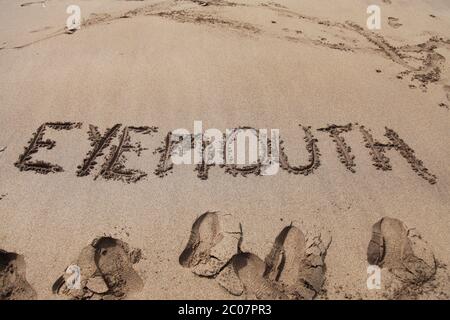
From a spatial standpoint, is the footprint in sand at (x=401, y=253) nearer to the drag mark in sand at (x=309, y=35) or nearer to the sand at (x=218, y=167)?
the sand at (x=218, y=167)

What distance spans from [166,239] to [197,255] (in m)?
0.32

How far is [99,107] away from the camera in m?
4.74

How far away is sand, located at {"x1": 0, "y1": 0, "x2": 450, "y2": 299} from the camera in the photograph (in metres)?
3.25

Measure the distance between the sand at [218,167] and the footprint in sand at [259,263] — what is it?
0.04 ft

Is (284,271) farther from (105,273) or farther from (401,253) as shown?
(105,273)

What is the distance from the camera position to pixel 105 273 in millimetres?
3193

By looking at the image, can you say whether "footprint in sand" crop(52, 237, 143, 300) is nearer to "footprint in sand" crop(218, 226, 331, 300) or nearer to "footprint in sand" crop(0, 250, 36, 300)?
"footprint in sand" crop(0, 250, 36, 300)

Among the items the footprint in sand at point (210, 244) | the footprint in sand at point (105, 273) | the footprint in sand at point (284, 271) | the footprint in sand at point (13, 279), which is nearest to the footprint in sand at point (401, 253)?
the footprint in sand at point (284, 271)

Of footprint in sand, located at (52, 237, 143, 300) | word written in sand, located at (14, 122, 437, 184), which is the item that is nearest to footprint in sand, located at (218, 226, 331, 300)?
footprint in sand, located at (52, 237, 143, 300)

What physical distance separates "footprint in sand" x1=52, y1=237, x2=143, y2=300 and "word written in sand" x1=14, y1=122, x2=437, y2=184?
790 millimetres

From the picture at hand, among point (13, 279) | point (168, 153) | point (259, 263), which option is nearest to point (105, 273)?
point (13, 279)

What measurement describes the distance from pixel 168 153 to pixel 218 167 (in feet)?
1.89

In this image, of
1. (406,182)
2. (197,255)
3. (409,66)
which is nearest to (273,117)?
(406,182)

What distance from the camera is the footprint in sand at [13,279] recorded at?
3.08 m
